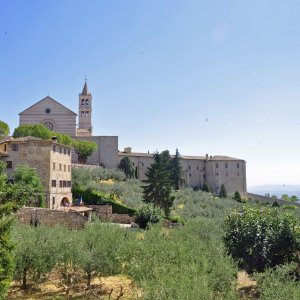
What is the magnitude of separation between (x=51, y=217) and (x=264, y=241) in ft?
59.8

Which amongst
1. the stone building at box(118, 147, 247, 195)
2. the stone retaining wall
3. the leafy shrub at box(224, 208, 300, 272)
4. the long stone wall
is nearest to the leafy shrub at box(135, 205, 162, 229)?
the long stone wall

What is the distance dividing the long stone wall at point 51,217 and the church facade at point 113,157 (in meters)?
41.0

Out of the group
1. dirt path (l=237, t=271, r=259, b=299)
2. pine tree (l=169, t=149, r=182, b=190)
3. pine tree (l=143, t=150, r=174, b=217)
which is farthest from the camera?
pine tree (l=169, t=149, r=182, b=190)

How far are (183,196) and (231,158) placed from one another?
3069 centimetres

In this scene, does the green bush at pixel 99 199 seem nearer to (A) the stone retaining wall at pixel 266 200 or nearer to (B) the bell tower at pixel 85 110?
(A) the stone retaining wall at pixel 266 200

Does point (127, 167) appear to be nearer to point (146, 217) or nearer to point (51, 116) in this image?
point (51, 116)

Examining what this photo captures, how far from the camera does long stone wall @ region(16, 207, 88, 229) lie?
29303 millimetres

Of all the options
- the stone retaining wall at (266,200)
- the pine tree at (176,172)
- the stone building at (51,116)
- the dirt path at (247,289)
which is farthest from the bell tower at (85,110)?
the dirt path at (247,289)

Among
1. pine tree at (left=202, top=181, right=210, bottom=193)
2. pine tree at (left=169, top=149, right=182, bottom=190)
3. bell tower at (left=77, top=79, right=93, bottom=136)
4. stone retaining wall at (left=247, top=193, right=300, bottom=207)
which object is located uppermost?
bell tower at (left=77, top=79, right=93, bottom=136)

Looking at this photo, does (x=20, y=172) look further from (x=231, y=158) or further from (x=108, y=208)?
(x=231, y=158)

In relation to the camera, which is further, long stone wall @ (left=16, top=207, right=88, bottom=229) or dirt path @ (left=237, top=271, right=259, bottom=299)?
long stone wall @ (left=16, top=207, right=88, bottom=229)

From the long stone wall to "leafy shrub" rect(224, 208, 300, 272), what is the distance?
14.7m

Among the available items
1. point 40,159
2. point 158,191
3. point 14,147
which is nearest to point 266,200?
point 158,191

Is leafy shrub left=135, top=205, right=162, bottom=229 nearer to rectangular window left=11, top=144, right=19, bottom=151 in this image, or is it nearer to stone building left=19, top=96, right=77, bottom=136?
rectangular window left=11, top=144, right=19, bottom=151
